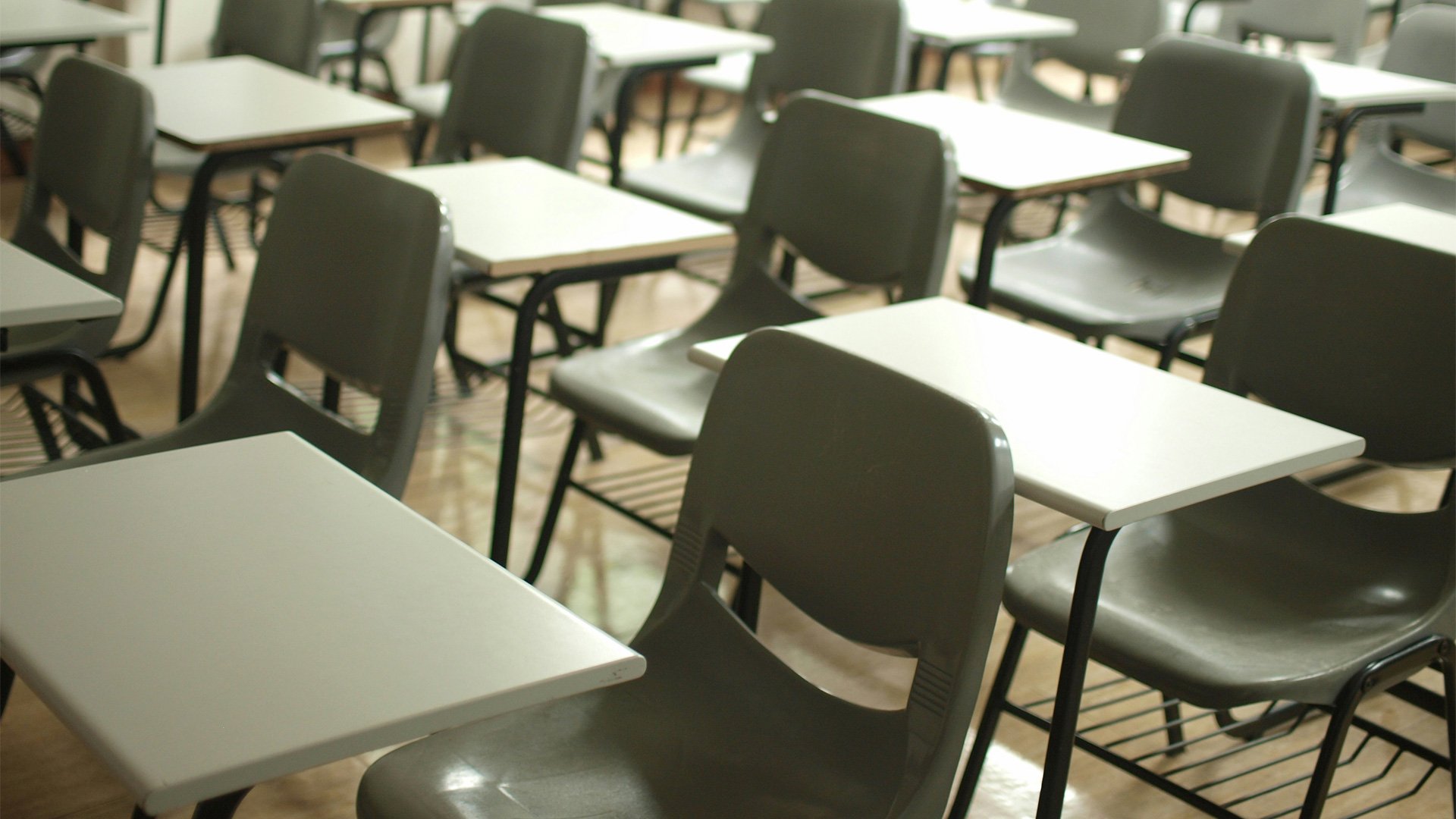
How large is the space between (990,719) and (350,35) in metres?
4.26

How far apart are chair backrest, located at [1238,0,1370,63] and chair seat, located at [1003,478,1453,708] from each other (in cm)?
317

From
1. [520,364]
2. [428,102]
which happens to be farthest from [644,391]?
[428,102]

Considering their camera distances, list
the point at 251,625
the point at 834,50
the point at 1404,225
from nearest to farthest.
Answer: the point at 251,625, the point at 1404,225, the point at 834,50

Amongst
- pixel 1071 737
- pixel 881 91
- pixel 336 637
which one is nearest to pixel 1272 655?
pixel 1071 737

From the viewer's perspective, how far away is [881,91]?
12.3ft

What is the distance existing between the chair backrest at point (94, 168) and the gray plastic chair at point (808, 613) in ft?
4.37

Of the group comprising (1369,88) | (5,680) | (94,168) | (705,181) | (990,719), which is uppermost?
(1369,88)

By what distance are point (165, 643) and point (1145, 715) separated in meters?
1.76

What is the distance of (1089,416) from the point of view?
1753 mm

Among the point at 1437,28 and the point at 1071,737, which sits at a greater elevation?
the point at 1437,28

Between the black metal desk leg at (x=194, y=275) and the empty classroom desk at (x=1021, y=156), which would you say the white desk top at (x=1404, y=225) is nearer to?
the empty classroom desk at (x=1021, y=156)

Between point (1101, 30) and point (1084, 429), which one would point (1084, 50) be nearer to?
point (1101, 30)

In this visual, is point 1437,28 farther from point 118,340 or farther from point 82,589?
point 82,589

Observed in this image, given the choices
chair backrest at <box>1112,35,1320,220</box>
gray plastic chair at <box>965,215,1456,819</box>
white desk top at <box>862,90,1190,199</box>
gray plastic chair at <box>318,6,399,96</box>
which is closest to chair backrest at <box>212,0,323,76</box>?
gray plastic chair at <box>318,6,399,96</box>
